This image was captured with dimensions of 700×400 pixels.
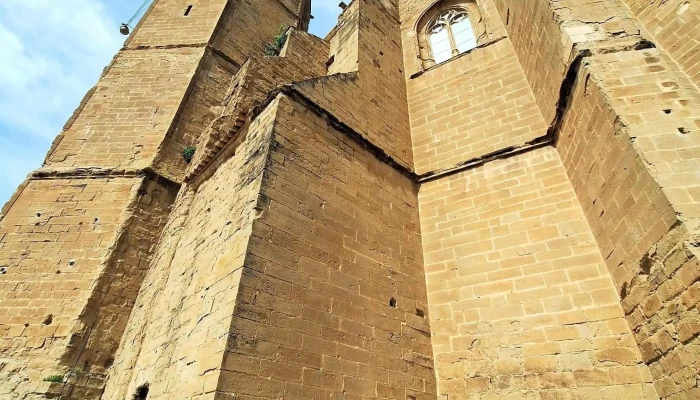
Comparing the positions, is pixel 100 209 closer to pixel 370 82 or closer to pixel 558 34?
pixel 370 82

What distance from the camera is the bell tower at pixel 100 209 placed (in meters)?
5.09

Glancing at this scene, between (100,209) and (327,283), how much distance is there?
463 centimetres

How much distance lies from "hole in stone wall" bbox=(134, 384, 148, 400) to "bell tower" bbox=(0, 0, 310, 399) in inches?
1.7

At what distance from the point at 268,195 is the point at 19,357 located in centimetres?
416

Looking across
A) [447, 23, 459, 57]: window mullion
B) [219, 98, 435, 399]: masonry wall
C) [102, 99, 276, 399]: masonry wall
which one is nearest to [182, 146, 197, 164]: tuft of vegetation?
[102, 99, 276, 399]: masonry wall

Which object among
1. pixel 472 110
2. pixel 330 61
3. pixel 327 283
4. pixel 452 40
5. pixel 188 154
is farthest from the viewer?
pixel 330 61

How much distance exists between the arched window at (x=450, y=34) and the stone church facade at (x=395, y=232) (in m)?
0.18

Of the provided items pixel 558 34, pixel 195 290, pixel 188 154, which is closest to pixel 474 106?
pixel 558 34

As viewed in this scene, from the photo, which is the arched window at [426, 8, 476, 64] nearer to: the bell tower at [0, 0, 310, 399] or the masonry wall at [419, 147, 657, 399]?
the masonry wall at [419, 147, 657, 399]

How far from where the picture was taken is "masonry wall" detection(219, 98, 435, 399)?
3.09 m

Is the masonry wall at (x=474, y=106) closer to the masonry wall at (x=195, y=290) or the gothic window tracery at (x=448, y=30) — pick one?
the gothic window tracery at (x=448, y=30)

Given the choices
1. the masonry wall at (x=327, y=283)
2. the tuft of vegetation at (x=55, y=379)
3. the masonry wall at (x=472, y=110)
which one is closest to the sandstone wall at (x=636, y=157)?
the masonry wall at (x=472, y=110)

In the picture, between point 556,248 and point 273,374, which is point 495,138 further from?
point 273,374

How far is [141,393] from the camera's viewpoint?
3.91 metres
